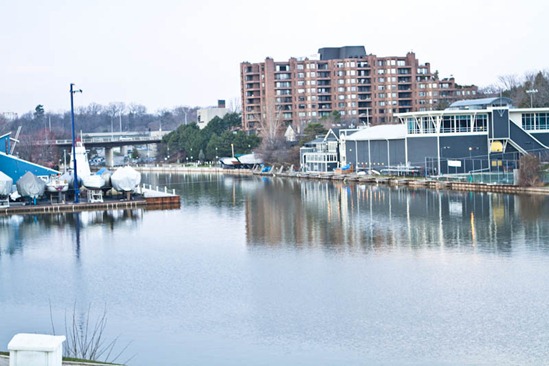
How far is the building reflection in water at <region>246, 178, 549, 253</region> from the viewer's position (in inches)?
906

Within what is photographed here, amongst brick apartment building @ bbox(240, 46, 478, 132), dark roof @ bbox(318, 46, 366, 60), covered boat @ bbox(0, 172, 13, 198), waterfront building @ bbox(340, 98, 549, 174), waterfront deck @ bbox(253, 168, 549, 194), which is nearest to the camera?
covered boat @ bbox(0, 172, 13, 198)

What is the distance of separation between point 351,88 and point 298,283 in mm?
61304

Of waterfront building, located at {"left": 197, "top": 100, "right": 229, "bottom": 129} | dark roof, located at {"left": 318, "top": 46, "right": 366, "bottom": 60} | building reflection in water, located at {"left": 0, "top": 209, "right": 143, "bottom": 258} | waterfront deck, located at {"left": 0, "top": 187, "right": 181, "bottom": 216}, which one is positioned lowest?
building reflection in water, located at {"left": 0, "top": 209, "right": 143, "bottom": 258}

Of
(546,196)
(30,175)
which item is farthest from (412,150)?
(30,175)

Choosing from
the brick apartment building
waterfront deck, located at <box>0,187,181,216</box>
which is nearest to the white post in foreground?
waterfront deck, located at <box>0,187,181,216</box>

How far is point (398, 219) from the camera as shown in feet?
93.1

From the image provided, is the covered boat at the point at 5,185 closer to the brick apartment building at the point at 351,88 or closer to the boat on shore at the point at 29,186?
the boat on shore at the point at 29,186

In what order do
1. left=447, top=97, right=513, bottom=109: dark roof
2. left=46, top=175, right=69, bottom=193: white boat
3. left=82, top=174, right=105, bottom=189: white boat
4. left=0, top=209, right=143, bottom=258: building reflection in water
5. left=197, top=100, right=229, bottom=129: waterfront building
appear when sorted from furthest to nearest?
left=197, top=100, right=229, bottom=129: waterfront building → left=447, top=97, right=513, bottom=109: dark roof → left=82, top=174, right=105, bottom=189: white boat → left=46, top=175, right=69, bottom=193: white boat → left=0, top=209, right=143, bottom=258: building reflection in water

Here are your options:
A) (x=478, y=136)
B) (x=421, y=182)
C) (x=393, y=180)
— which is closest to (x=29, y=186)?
(x=421, y=182)

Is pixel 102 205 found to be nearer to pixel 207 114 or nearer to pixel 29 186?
pixel 29 186

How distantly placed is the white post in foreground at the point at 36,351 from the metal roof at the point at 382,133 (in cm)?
A: 3864

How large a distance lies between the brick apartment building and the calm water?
4607cm

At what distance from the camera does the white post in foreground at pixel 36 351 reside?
334 inches

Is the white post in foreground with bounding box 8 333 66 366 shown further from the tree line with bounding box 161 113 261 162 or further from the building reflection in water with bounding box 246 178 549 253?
the tree line with bounding box 161 113 261 162
